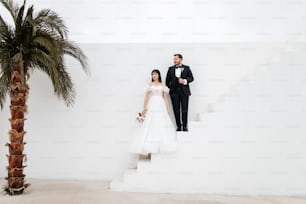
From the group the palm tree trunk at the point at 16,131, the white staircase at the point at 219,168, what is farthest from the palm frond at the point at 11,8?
the white staircase at the point at 219,168

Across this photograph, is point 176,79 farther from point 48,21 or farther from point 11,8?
point 11,8

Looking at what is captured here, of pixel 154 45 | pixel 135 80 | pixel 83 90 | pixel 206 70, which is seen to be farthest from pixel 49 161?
pixel 206 70

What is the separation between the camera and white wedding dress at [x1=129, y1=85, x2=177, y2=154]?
4281 mm

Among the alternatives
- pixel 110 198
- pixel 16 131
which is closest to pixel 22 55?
pixel 16 131

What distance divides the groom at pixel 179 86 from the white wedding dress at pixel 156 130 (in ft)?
0.78

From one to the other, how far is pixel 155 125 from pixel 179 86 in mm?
891

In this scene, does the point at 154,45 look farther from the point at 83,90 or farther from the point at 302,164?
the point at 302,164

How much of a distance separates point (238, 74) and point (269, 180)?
1991mm

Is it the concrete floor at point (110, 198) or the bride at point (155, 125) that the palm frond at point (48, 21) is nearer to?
the bride at point (155, 125)

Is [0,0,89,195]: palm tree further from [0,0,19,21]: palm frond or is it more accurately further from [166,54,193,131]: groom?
[166,54,193,131]: groom

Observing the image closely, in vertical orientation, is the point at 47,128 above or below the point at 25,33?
below

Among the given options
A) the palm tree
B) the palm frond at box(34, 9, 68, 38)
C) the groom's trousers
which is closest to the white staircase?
the groom's trousers

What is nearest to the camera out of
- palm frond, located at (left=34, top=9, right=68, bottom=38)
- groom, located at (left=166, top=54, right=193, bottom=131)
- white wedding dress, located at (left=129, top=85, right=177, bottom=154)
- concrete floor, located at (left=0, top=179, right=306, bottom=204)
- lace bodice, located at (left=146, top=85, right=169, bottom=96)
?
concrete floor, located at (left=0, top=179, right=306, bottom=204)

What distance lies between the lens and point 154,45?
5.27m
